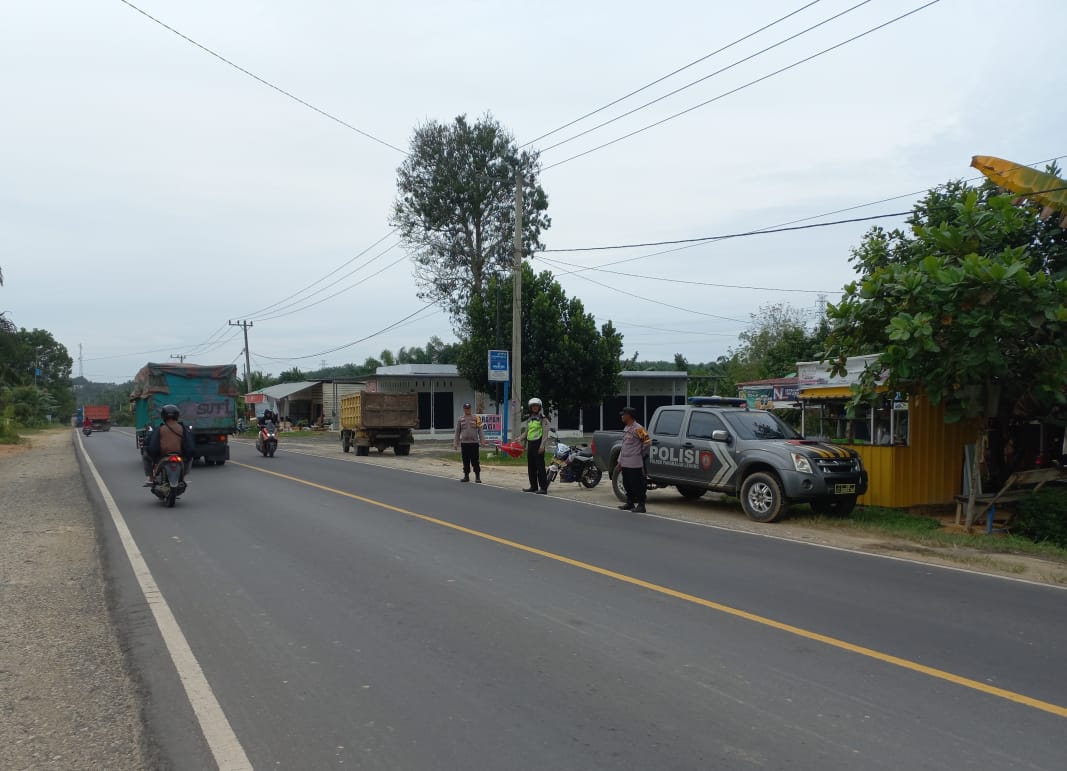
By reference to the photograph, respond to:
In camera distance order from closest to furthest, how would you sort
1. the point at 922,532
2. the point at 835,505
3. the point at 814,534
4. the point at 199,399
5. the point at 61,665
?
the point at 61,665 < the point at 814,534 < the point at 922,532 < the point at 835,505 < the point at 199,399

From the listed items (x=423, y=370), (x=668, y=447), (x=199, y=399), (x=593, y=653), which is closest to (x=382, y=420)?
(x=199, y=399)

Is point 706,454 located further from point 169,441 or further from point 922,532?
point 169,441

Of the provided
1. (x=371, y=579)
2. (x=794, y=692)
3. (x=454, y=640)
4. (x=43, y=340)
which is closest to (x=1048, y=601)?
(x=794, y=692)

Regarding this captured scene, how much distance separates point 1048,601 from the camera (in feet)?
25.1

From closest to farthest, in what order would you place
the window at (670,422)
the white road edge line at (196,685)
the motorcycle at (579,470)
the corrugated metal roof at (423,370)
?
the white road edge line at (196,685), the window at (670,422), the motorcycle at (579,470), the corrugated metal roof at (423,370)

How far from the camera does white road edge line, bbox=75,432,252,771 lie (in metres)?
4.22

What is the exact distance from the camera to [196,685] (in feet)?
17.2

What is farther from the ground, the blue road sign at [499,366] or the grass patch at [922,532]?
the blue road sign at [499,366]

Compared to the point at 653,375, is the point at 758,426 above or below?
below

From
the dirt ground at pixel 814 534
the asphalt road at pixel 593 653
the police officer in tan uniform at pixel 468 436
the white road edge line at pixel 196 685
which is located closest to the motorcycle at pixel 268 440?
the dirt ground at pixel 814 534

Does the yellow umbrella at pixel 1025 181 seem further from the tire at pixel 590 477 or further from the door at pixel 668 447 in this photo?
the tire at pixel 590 477

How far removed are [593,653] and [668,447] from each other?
350 inches

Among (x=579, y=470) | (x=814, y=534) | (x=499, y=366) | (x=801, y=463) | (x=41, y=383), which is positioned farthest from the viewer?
(x=41, y=383)

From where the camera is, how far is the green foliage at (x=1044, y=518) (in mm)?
11375
